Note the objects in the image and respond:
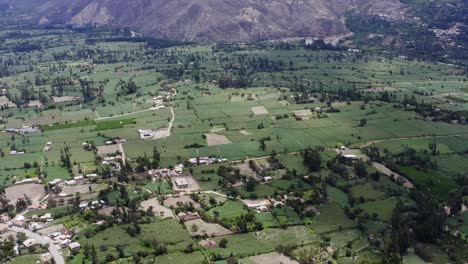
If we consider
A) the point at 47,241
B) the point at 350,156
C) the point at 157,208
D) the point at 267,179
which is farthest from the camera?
the point at 350,156

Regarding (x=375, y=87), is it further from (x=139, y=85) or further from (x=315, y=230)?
(x=315, y=230)

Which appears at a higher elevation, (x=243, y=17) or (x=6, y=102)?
(x=243, y=17)

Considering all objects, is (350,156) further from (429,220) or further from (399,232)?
(399,232)

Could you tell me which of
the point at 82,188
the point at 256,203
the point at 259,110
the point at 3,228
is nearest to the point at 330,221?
the point at 256,203

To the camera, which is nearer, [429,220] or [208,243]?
[208,243]

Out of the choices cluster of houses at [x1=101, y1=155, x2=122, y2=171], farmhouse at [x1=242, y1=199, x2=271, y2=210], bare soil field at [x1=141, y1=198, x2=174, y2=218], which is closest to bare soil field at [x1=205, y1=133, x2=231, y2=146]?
cluster of houses at [x1=101, y1=155, x2=122, y2=171]

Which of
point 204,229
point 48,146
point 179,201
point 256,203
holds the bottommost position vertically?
point 256,203
